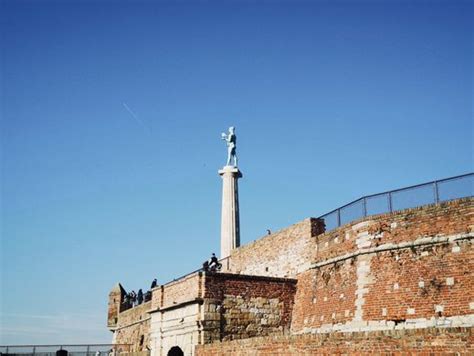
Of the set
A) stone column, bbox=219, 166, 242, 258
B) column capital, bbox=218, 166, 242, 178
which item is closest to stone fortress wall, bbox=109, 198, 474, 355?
stone column, bbox=219, 166, 242, 258

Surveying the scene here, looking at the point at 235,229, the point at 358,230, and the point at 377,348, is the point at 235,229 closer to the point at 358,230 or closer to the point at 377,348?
the point at 358,230

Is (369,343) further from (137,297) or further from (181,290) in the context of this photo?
(137,297)

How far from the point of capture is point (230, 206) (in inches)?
1275

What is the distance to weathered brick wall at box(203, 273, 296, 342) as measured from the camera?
63.7 ft

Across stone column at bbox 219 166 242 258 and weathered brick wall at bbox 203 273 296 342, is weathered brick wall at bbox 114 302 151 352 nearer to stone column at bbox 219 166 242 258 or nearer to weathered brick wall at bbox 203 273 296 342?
stone column at bbox 219 166 242 258

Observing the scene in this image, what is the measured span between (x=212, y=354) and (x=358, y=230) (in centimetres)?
611

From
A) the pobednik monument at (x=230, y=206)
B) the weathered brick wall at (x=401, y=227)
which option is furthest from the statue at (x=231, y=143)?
the weathered brick wall at (x=401, y=227)

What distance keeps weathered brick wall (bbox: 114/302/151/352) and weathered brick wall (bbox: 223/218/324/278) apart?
25.0 feet

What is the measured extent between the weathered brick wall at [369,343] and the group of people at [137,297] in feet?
58.4

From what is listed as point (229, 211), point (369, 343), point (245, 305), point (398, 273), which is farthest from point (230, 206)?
point (369, 343)

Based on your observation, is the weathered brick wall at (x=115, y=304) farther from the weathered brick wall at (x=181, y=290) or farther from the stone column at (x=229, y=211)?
the weathered brick wall at (x=181, y=290)

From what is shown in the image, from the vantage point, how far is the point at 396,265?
1684cm

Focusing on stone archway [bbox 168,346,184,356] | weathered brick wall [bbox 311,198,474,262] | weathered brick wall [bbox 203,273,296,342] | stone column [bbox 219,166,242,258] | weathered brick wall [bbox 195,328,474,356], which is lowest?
stone archway [bbox 168,346,184,356]

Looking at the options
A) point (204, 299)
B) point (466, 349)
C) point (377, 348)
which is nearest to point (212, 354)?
point (204, 299)
